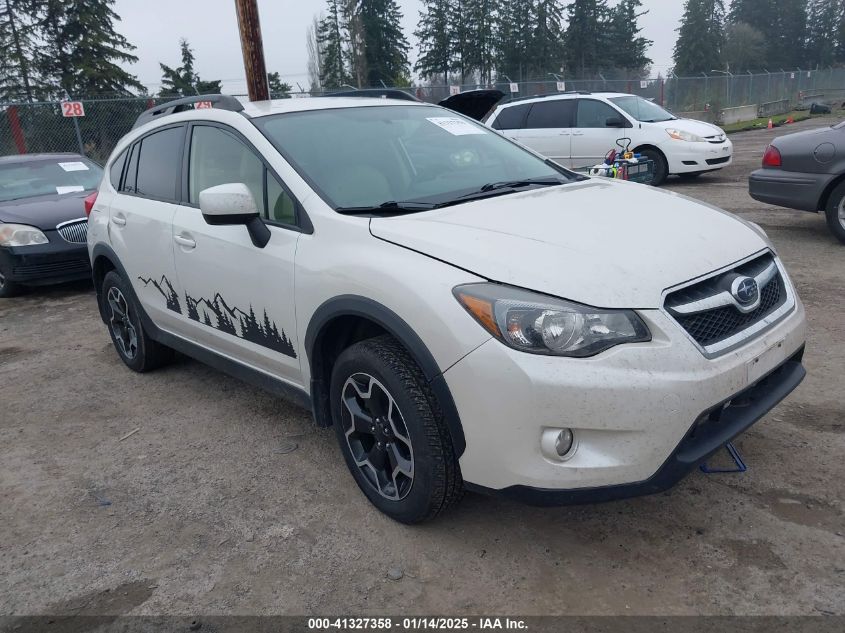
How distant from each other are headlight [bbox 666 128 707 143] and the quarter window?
37.5 inches

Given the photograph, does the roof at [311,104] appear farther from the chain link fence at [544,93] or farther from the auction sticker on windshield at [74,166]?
the chain link fence at [544,93]

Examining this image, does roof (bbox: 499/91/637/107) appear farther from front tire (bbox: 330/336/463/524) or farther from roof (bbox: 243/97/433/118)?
front tire (bbox: 330/336/463/524)

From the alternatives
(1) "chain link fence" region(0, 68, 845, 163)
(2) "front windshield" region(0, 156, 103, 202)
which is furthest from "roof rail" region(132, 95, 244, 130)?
(1) "chain link fence" region(0, 68, 845, 163)

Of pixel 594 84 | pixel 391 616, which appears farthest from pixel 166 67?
pixel 391 616

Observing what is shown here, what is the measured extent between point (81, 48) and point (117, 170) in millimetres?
31511

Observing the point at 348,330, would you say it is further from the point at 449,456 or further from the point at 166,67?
the point at 166,67

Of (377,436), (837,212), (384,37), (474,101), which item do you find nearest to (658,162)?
(837,212)

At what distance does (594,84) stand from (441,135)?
24.6 m

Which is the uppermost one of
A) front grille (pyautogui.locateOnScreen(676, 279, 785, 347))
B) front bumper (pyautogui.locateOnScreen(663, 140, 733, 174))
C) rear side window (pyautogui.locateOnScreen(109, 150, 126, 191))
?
rear side window (pyautogui.locateOnScreen(109, 150, 126, 191))

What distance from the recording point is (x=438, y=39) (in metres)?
59.8

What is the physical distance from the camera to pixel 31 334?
631 centimetres

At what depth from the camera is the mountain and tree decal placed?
333cm

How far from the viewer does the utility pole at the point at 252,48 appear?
830 centimetres

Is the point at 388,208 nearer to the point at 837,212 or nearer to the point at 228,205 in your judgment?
the point at 228,205
